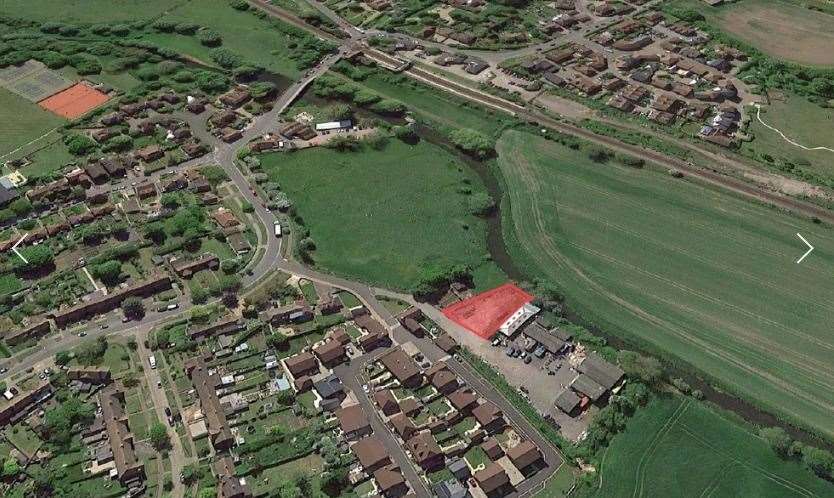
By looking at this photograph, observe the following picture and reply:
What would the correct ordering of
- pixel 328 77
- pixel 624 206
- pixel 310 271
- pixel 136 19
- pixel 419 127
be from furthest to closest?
1. pixel 136 19
2. pixel 328 77
3. pixel 419 127
4. pixel 624 206
5. pixel 310 271

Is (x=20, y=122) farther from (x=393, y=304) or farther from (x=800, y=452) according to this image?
(x=800, y=452)

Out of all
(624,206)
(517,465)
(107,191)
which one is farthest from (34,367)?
(624,206)

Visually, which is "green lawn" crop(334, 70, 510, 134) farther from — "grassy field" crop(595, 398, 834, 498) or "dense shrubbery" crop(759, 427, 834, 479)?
"dense shrubbery" crop(759, 427, 834, 479)

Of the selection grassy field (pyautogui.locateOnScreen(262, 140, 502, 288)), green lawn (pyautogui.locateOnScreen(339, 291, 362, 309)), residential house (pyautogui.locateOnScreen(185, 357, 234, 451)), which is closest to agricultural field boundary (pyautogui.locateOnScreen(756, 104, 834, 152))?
grassy field (pyautogui.locateOnScreen(262, 140, 502, 288))

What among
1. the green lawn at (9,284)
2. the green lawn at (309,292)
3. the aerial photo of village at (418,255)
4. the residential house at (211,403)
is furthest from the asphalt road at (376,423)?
the green lawn at (9,284)

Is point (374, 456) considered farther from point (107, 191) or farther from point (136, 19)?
point (136, 19)

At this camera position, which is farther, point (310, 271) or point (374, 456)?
point (310, 271)

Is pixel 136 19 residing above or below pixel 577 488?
above

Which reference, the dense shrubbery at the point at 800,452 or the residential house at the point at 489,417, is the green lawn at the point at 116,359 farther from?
the dense shrubbery at the point at 800,452
